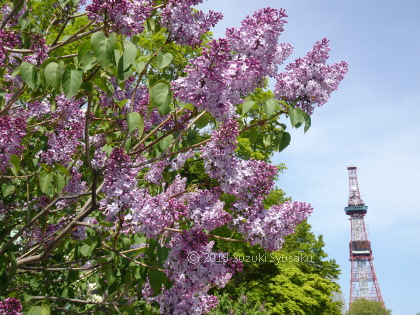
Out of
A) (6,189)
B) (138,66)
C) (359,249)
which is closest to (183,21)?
(138,66)

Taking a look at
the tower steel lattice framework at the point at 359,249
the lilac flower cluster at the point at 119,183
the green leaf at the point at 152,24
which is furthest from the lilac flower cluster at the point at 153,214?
the tower steel lattice framework at the point at 359,249

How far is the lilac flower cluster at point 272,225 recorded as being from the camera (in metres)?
4.20

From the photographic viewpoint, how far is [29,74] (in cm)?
336

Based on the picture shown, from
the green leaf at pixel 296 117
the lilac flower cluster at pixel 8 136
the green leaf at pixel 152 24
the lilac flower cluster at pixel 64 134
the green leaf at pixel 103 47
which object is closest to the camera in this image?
the green leaf at pixel 103 47

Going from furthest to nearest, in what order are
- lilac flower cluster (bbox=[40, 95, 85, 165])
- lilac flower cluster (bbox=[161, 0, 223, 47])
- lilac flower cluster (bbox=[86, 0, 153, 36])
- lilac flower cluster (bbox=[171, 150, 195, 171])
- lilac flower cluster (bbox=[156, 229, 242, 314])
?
lilac flower cluster (bbox=[171, 150, 195, 171]) < lilac flower cluster (bbox=[40, 95, 85, 165]) < lilac flower cluster (bbox=[161, 0, 223, 47]) < lilac flower cluster (bbox=[156, 229, 242, 314]) < lilac flower cluster (bbox=[86, 0, 153, 36])

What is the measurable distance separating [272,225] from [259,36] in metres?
1.82

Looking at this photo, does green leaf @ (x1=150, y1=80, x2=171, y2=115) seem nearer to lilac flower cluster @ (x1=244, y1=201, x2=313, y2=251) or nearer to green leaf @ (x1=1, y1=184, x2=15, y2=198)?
lilac flower cluster @ (x1=244, y1=201, x2=313, y2=251)

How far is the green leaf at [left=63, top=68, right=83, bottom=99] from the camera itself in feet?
10.1

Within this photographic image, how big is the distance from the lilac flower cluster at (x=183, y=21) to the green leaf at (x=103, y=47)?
1.37 meters

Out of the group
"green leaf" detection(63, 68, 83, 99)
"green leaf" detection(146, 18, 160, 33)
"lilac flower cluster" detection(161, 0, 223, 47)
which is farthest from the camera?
"green leaf" detection(146, 18, 160, 33)

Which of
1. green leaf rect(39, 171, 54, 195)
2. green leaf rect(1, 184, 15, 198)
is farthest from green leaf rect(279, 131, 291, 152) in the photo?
green leaf rect(1, 184, 15, 198)

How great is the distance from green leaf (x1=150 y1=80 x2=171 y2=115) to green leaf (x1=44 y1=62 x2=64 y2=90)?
0.69m

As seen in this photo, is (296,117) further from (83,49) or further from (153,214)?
(83,49)

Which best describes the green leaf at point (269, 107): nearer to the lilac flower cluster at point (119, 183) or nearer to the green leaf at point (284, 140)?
the green leaf at point (284, 140)
